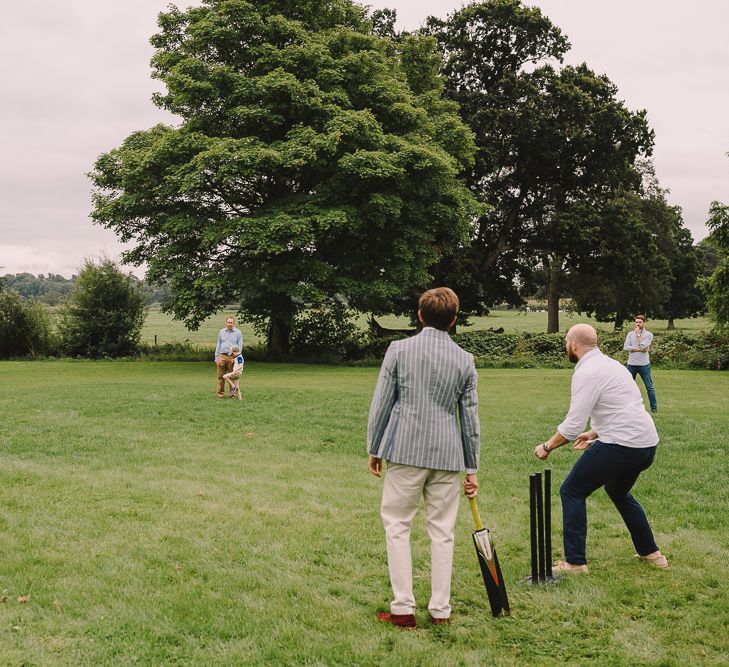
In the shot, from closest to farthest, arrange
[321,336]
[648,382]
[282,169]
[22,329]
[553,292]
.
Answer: [648,382] → [282,169] → [321,336] → [22,329] → [553,292]

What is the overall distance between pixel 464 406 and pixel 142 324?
33.8 meters

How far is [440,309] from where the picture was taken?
5.11 m

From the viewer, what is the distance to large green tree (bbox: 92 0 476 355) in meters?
26.0

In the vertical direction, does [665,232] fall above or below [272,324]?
above

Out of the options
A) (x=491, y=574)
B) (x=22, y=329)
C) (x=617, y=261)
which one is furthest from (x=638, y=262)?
(x=491, y=574)

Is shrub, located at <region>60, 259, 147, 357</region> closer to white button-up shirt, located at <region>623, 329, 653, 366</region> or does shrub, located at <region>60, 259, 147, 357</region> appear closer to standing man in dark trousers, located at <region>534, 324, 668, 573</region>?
white button-up shirt, located at <region>623, 329, 653, 366</region>

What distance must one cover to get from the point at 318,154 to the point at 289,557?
2174cm

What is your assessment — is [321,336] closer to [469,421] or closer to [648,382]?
[648,382]

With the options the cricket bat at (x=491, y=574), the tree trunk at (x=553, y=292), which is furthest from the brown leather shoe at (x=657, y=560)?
the tree trunk at (x=553, y=292)

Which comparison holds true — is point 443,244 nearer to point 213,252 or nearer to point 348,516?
point 213,252

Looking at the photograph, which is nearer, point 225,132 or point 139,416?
point 139,416

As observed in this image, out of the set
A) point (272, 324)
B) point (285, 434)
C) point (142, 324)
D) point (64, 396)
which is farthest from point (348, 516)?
point (142, 324)

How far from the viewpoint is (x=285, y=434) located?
14.1m

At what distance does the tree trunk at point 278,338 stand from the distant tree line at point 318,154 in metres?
0.10
